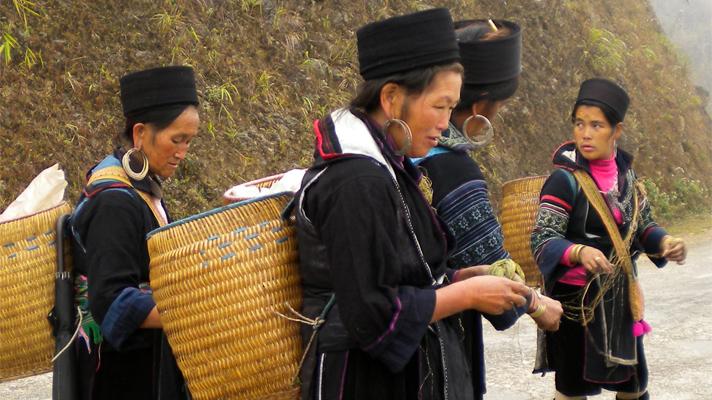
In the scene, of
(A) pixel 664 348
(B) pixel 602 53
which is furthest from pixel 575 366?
(B) pixel 602 53

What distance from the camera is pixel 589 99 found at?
4.70 m

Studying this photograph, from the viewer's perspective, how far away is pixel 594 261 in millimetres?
4273

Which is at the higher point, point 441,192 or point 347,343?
point 441,192

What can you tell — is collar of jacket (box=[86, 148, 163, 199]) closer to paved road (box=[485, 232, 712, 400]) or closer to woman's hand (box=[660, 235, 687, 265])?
woman's hand (box=[660, 235, 687, 265])

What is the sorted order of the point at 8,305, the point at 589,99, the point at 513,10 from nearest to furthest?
the point at 8,305 → the point at 589,99 → the point at 513,10

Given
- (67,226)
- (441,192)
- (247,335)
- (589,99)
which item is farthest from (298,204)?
(589,99)

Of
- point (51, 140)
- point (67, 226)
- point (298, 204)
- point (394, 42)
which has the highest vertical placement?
point (394, 42)

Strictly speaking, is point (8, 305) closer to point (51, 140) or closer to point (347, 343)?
point (347, 343)

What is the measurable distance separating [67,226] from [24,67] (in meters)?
6.25

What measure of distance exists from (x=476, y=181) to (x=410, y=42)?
2.43 ft

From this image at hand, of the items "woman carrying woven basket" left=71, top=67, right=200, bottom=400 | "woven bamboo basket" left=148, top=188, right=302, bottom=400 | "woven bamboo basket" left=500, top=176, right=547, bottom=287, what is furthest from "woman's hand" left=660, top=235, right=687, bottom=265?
"woven bamboo basket" left=148, top=188, right=302, bottom=400

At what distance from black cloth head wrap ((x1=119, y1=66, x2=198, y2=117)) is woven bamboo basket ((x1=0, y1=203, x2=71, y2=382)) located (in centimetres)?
48

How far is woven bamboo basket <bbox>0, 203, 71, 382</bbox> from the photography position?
11.0 ft

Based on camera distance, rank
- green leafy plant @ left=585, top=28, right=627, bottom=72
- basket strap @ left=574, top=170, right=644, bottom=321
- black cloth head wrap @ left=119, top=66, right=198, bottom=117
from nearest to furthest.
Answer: black cloth head wrap @ left=119, top=66, right=198, bottom=117, basket strap @ left=574, top=170, right=644, bottom=321, green leafy plant @ left=585, top=28, right=627, bottom=72
